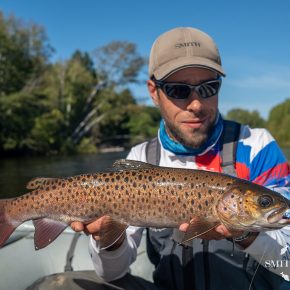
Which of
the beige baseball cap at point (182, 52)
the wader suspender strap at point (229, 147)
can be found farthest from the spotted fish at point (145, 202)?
the beige baseball cap at point (182, 52)

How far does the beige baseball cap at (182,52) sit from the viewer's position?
3214mm

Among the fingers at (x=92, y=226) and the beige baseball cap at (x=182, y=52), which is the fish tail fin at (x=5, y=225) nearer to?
the fingers at (x=92, y=226)

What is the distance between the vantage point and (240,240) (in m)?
2.71

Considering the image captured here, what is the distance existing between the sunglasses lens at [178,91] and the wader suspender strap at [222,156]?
487 mm

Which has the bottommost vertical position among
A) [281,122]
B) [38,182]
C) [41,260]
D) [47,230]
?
[41,260]

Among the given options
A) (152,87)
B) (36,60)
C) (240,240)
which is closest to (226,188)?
(240,240)

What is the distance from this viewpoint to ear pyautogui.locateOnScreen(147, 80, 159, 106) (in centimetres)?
356

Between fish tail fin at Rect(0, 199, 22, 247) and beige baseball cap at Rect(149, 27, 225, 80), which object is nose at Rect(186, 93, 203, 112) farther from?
fish tail fin at Rect(0, 199, 22, 247)

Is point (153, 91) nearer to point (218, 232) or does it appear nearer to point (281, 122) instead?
point (218, 232)

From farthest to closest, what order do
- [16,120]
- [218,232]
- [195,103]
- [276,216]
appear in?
[16,120] < [195,103] < [218,232] < [276,216]

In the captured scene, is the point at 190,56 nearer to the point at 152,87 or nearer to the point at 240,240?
the point at 152,87

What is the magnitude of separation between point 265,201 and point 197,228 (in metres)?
0.45

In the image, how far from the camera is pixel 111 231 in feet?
8.92

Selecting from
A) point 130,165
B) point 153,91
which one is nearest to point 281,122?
point 153,91
